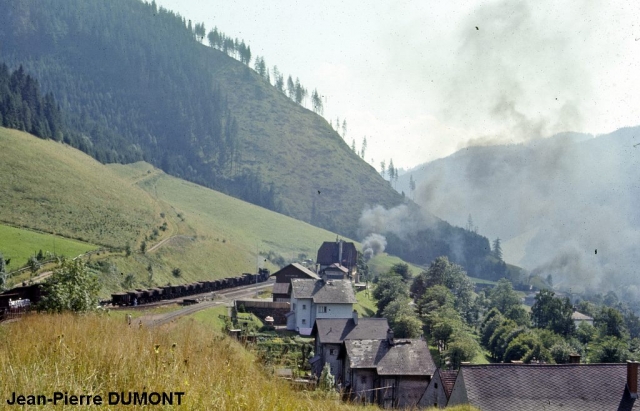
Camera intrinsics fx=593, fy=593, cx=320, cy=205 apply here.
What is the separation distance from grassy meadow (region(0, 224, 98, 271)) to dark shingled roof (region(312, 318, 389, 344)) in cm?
2666

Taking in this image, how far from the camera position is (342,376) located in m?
Result: 42.3

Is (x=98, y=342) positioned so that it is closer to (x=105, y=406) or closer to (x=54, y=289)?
(x=105, y=406)

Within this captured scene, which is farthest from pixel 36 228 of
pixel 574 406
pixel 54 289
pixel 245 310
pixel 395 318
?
pixel 574 406

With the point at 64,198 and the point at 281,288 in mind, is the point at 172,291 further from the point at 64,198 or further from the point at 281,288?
the point at 64,198

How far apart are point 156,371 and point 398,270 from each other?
106 m

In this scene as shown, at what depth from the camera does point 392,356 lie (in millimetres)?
39156

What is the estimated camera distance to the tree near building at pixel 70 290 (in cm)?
2132

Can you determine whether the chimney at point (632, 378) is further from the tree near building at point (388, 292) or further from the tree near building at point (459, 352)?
the tree near building at point (388, 292)

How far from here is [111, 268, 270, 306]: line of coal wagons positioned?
159ft

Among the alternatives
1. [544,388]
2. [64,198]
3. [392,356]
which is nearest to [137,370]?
[544,388]

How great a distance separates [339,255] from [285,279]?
42.1 metres

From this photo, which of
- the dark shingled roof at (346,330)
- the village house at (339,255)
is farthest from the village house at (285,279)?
the village house at (339,255)

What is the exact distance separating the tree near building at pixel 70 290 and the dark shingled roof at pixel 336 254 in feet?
313

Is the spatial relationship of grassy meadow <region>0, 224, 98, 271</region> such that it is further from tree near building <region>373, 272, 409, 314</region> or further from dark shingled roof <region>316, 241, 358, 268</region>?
dark shingled roof <region>316, 241, 358, 268</region>
